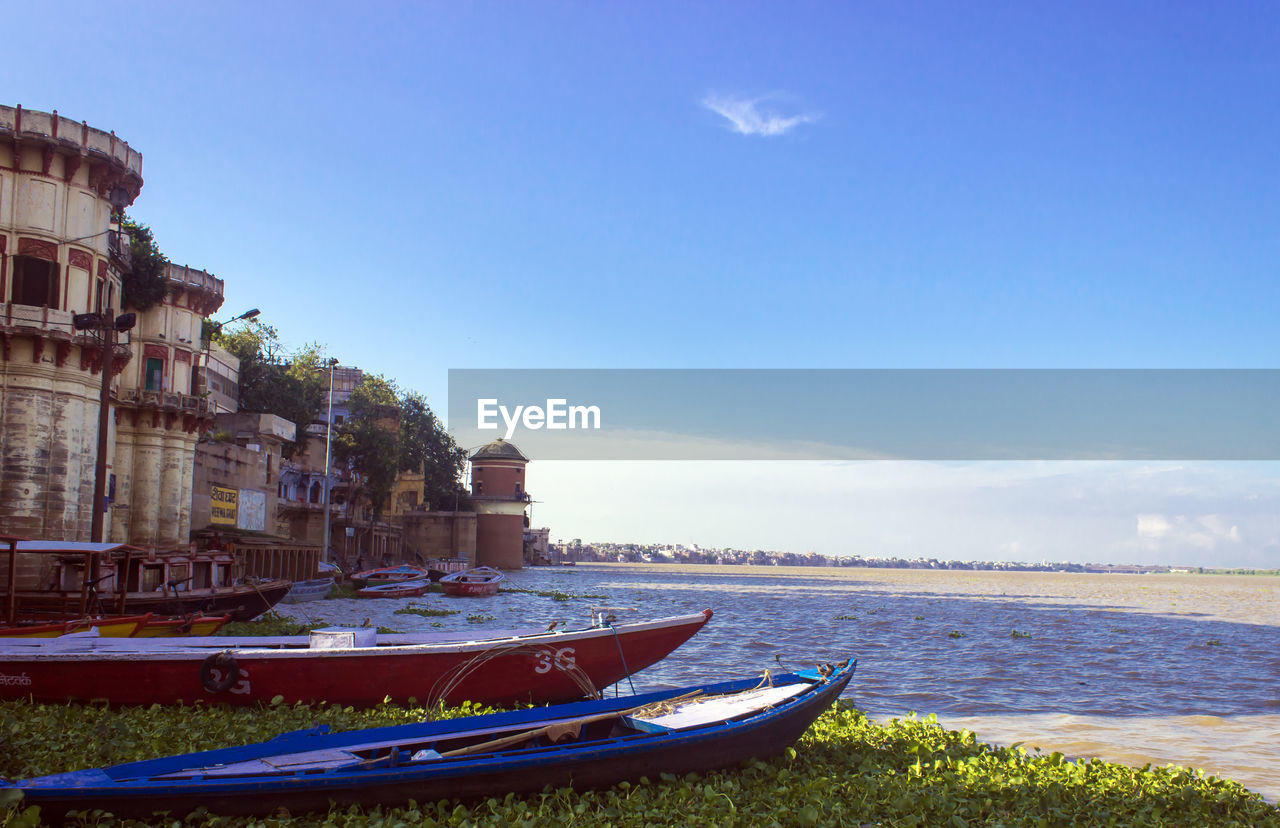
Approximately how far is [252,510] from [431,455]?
1931 inches

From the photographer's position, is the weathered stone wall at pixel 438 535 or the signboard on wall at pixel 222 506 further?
the weathered stone wall at pixel 438 535

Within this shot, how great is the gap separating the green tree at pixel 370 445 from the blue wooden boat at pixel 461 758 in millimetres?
60366

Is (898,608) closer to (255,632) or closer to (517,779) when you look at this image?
(255,632)

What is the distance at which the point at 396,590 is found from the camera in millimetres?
50188

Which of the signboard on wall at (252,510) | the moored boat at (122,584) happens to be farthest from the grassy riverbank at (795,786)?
the signboard on wall at (252,510)

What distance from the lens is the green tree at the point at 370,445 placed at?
6831 cm

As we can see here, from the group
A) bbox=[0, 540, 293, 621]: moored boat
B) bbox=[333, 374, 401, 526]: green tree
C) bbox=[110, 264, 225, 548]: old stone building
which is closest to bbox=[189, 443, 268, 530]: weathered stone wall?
bbox=[110, 264, 225, 548]: old stone building

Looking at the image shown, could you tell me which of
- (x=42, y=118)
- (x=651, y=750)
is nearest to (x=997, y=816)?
(x=651, y=750)

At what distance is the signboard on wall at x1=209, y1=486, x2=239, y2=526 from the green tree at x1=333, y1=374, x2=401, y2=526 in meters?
22.2

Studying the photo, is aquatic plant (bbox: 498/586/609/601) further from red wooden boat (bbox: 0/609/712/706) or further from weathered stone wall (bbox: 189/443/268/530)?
red wooden boat (bbox: 0/609/712/706)

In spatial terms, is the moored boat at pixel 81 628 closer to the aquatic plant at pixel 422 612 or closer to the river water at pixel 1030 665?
the river water at pixel 1030 665

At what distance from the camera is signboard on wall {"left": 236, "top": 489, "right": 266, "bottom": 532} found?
1827 inches

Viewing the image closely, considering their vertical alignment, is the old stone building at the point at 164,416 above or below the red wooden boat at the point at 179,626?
above

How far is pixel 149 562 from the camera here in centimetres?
2570
